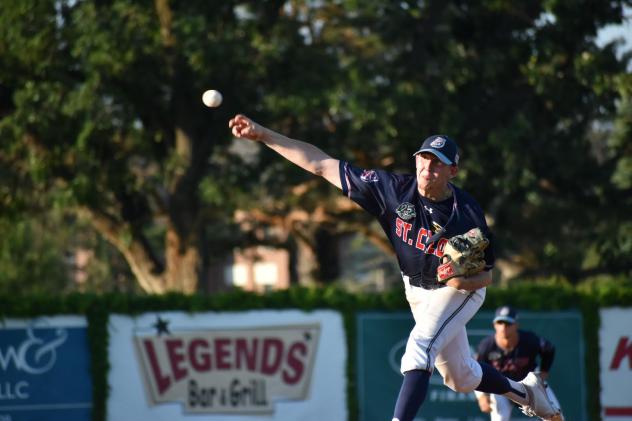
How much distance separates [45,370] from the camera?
13258mm

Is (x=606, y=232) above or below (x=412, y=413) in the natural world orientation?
above

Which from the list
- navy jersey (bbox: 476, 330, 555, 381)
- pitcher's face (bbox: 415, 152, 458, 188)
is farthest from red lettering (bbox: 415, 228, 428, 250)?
navy jersey (bbox: 476, 330, 555, 381)

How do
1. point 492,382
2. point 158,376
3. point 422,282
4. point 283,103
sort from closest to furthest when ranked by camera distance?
point 422,282 < point 492,382 < point 158,376 < point 283,103

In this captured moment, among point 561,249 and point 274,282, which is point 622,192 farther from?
point 274,282

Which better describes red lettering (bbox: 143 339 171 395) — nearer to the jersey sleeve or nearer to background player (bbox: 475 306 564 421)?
background player (bbox: 475 306 564 421)

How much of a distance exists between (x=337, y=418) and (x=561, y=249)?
54.1 ft

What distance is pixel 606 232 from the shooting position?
24734 millimetres

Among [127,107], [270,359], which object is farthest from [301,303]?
[127,107]

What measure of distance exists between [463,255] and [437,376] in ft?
23.1

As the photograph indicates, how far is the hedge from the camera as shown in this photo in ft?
44.2

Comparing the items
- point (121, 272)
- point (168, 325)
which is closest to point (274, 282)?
point (121, 272)

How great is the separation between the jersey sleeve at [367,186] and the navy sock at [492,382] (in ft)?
4.55

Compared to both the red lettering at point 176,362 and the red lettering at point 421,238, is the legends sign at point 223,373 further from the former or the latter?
the red lettering at point 421,238

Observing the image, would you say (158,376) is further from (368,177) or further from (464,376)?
(368,177)
